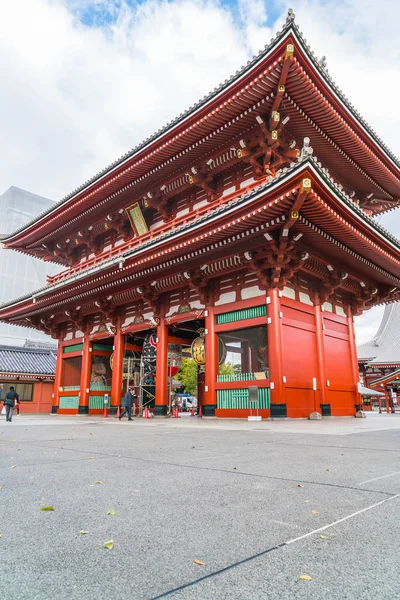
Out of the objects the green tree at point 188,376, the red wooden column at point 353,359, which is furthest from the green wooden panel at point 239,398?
the green tree at point 188,376

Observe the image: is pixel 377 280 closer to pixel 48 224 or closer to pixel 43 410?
pixel 48 224

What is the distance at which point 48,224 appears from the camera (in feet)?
65.9

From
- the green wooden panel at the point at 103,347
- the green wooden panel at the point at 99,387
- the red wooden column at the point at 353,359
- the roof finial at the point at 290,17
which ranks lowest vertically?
the green wooden panel at the point at 99,387

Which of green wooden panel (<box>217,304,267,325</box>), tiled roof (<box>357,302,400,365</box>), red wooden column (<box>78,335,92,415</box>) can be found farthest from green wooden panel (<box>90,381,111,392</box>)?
tiled roof (<box>357,302,400,365</box>)

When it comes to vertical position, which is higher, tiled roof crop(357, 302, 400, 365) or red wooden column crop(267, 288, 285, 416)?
tiled roof crop(357, 302, 400, 365)

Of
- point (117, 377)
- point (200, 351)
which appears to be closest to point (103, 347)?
point (117, 377)

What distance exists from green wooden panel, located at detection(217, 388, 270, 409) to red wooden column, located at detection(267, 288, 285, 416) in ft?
1.23

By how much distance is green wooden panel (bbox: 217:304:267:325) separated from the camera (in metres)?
12.8

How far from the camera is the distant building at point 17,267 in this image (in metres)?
50.9

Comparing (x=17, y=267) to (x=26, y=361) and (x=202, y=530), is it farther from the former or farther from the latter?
(x=202, y=530)

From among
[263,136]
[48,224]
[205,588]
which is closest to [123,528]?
[205,588]

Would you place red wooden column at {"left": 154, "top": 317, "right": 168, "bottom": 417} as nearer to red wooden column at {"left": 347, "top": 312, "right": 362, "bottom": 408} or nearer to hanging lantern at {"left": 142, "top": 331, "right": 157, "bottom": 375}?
hanging lantern at {"left": 142, "top": 331, "right": 157, "bottom": 375}

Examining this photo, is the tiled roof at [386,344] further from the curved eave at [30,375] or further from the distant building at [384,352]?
the curved eave at [30,375]

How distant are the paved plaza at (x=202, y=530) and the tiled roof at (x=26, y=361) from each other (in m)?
25.9
